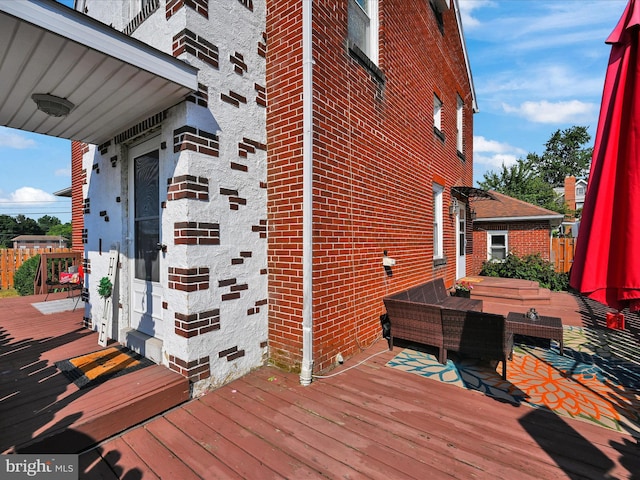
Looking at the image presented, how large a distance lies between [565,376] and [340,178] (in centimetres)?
375

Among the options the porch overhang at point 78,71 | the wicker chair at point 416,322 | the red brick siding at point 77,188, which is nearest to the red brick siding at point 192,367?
the wicker chair at point 416,322

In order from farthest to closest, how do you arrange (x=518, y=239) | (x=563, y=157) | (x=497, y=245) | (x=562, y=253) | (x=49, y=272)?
(x=563, y=157) → (x=497, y=245) → (x=518, y=239) → (x=562, y=253) → (x=49, y=272)

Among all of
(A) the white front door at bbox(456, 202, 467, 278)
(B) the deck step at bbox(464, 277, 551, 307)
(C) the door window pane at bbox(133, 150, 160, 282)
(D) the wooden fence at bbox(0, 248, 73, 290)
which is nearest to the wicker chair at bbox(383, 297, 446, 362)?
(C) the door window pane at bbox(133, 150, 160, 282)

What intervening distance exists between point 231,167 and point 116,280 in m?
2.39

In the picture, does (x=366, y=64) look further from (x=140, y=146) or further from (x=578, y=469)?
(x=578, y=469)

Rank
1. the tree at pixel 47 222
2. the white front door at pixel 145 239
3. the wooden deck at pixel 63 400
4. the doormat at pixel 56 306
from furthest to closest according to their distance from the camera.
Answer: the tree at pixel 47 222 → the doormat at pixel 56 306 → the white front door at pixel 145 239 → the wooden deck at pixel 63 400

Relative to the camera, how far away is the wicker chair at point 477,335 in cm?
362

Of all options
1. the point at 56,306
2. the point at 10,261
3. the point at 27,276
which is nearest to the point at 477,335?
the point at 56,306

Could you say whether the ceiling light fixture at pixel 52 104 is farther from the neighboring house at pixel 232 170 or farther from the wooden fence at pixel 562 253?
the wooden fence at pixel 562 253

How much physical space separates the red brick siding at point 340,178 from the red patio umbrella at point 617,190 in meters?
2.47

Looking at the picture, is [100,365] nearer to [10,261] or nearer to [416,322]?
[416,322]

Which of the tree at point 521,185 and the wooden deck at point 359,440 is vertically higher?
the tree at point 521,185

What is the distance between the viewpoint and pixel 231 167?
138 inches

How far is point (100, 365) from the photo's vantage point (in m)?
3.42
